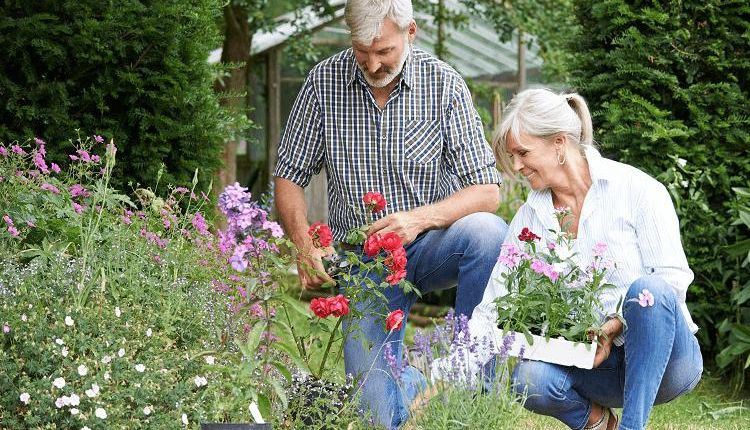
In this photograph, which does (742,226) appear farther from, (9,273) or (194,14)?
(9,273)

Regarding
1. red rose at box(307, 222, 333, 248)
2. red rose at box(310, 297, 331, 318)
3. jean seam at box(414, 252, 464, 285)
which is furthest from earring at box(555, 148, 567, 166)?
red rose at box(310, 297, 331, 318)

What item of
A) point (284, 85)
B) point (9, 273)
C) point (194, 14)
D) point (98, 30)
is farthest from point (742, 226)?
point (284, 85)

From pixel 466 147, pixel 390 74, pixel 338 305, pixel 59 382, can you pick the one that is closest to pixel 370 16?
pixel 390 74

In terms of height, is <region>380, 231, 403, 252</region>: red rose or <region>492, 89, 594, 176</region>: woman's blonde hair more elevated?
<region>492, 89, 594, 176</region>: woman's blonde hair

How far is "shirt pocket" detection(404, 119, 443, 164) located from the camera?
373 cm

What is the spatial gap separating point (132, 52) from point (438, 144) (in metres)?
1.40

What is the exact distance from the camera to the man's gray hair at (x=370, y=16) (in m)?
3.46

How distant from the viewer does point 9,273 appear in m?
3.03

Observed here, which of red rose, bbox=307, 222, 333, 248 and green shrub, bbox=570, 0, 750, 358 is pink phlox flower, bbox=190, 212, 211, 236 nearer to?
red rose, bbox=307, 222, 333, 248

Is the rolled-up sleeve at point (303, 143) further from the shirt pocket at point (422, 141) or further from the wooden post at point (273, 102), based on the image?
the wooden post at point (273, 102)

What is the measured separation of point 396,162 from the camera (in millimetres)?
3730

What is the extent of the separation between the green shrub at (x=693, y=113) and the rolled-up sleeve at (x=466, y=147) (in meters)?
1.35

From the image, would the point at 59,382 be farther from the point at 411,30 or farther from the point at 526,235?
the point at 411,30

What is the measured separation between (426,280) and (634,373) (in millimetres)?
803
